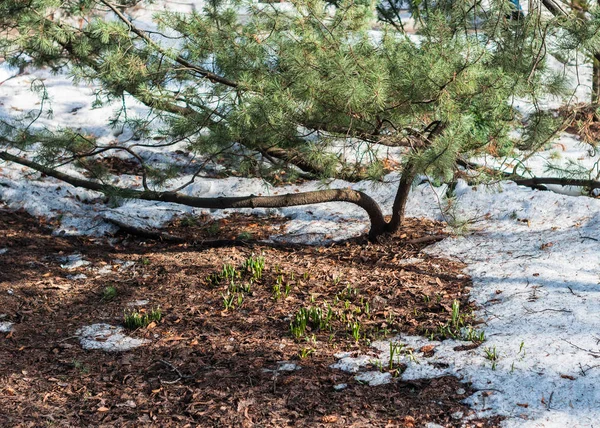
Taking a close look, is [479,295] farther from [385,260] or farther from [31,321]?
[31,321]

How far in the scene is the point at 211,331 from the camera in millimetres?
4066

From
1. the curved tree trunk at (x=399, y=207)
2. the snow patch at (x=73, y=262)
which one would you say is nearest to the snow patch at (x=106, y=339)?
the snow patch at (x=73, y=262)

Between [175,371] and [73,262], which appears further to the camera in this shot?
[73,262]

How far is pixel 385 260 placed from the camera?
5.00 m

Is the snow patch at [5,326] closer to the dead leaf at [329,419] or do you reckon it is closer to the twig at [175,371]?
the twig at [175,371]

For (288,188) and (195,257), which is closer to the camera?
(195,257)

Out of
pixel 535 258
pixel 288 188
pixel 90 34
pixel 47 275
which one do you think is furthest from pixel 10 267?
pixel 535 258

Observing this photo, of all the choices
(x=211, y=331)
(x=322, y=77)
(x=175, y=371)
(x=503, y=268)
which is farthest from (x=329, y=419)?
(x=503, y=268)

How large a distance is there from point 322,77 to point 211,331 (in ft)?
5.48

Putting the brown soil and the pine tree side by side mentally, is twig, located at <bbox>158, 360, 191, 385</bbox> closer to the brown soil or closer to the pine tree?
the brown soil

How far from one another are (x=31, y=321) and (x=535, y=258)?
347cm

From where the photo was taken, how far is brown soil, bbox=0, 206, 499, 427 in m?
3.23

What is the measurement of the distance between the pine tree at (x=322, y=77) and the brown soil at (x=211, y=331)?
0.57m

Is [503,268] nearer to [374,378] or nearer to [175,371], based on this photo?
[374,378]
